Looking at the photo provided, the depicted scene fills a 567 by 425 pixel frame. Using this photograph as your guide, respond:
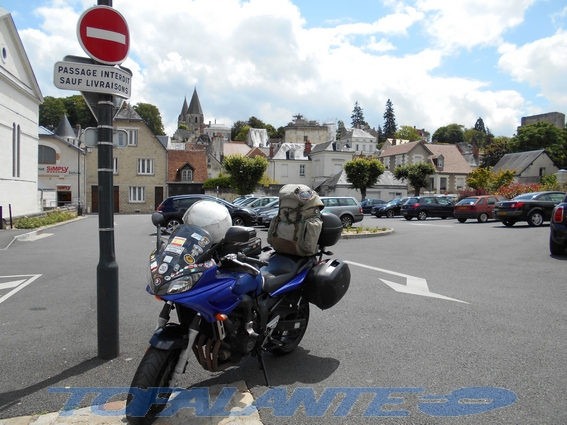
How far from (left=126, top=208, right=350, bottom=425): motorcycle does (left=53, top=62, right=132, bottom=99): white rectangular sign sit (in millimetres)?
1459

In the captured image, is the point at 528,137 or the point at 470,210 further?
the point at 528,137

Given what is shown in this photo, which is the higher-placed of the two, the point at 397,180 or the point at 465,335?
the point at 397,180

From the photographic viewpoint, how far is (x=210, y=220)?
11.9 ft

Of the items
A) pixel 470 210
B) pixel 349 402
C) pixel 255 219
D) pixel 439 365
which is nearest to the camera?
pixel 349 402

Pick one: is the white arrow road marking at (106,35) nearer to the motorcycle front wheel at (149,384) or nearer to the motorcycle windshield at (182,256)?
the motorcycle windshield at (182,256)

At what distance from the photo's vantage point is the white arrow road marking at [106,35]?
14.8ft

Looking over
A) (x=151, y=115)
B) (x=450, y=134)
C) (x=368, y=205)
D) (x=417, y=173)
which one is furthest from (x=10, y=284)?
(x=450, y=134)

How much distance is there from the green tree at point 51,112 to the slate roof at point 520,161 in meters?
81.5

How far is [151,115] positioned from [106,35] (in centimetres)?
10181

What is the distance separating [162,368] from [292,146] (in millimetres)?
67648

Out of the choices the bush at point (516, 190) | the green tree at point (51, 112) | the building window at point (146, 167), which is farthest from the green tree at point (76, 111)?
the bush at point (516, 190)

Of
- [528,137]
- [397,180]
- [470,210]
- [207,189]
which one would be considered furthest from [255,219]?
[528,137]

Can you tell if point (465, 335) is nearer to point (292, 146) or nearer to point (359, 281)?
point (359, 281)

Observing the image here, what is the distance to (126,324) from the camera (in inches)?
230
